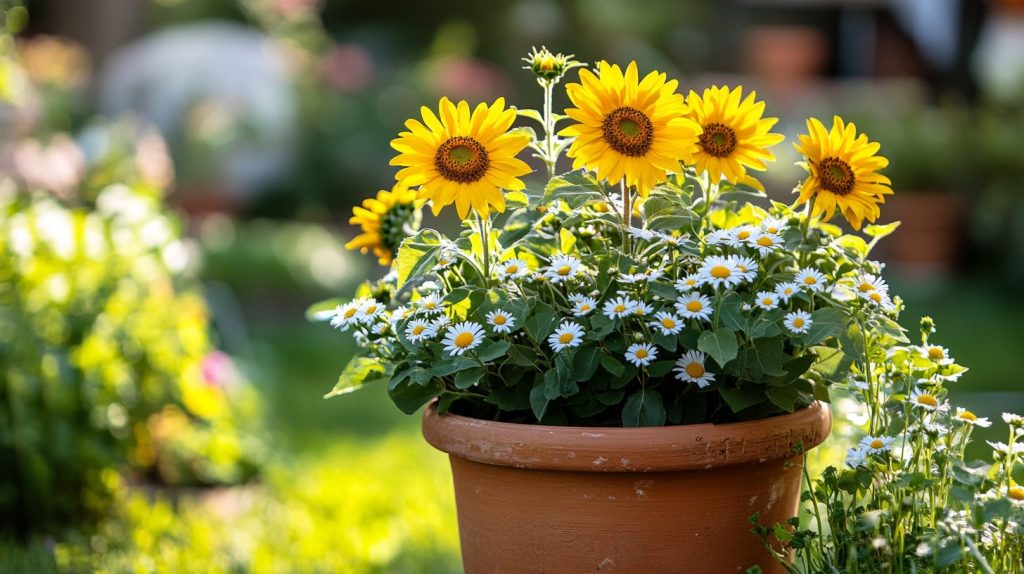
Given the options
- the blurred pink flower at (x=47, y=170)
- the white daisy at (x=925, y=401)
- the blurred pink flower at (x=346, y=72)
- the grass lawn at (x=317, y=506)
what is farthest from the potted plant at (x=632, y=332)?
the blurred pink flower at (x=346, y=72)

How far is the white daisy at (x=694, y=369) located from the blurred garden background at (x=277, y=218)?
131 centimetres

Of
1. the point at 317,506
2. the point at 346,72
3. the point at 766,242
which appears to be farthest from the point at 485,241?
the point at 346,72

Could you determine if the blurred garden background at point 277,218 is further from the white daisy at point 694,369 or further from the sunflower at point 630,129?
the sunflower at point 630,129

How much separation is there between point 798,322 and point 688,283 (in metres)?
0.15

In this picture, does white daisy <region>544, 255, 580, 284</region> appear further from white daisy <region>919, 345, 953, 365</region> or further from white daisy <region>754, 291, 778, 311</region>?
white daisy <region>919, 345, 953, 365</region>

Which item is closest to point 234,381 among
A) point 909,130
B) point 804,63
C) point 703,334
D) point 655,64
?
point 703,334

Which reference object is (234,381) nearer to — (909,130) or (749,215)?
(749,215)

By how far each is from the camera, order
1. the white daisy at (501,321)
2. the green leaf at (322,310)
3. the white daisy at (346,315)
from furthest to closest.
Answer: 1. the green leaf at (322,310)
2. the white daisy at (346,315)
3. the white daisy at (501,321)

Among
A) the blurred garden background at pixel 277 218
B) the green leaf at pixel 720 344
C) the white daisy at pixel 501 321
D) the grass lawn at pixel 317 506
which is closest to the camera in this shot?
the green leaf at pixel 720 344

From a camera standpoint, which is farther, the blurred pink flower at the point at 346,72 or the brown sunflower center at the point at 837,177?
the blurred pink flower at the point at 346,72

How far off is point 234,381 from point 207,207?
3623mm

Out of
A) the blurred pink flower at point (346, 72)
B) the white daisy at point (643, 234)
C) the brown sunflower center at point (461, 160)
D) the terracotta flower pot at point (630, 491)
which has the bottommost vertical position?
the terracotta flower pot at point (630, 491)

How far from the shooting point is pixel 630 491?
4.83ft

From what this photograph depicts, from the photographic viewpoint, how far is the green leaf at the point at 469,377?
4.88 feet
